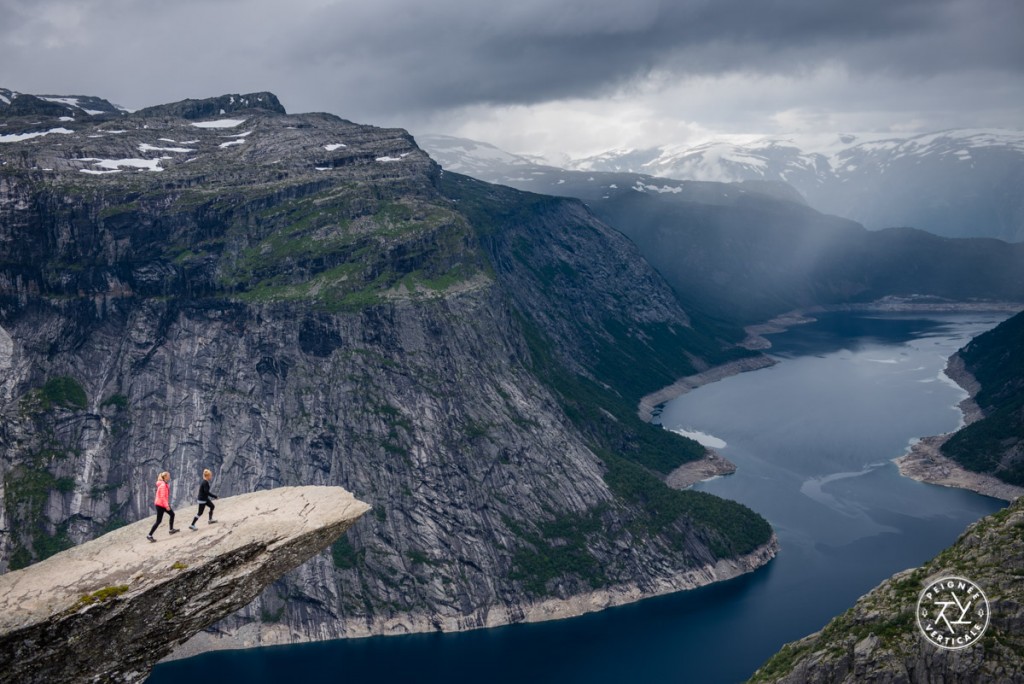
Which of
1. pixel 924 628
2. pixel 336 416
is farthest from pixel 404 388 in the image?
pixel 924 628

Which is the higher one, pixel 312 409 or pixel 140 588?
pixel 140 588

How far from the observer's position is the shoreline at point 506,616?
145625mm

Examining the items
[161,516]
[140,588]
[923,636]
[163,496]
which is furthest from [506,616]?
[140,588]

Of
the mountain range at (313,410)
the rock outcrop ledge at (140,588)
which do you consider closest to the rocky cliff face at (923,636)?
the rock outcrop ledge at (140,588)

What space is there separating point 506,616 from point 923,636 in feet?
334

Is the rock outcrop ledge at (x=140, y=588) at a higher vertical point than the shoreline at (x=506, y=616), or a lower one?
higher

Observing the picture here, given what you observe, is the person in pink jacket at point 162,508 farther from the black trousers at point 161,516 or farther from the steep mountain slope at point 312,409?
the steep mountain slope at point 312,409

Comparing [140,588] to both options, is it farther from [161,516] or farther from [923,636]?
[923,636]

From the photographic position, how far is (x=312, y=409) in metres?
171

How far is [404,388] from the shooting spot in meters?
174

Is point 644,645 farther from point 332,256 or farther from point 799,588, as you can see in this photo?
point 332,256

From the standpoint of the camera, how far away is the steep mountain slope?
157125mm

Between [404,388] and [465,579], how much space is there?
131ft

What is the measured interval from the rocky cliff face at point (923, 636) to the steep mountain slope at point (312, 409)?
93.0m
